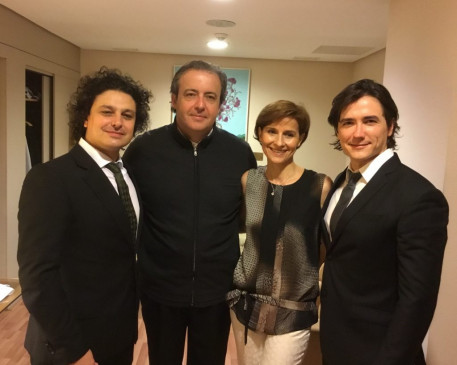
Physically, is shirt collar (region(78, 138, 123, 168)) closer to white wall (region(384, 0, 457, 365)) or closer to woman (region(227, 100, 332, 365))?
woman (region(227, 100, 332, 365))

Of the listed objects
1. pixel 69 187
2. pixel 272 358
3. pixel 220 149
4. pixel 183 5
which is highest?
pixel 183 5

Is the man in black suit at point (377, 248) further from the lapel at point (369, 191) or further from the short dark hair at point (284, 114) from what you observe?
the short dark hair at point (284, 114)

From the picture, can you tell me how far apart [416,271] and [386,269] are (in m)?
0.10

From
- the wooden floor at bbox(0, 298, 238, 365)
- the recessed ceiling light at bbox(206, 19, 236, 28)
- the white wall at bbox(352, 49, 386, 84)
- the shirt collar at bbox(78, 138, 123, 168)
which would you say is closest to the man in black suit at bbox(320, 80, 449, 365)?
the shirt collar at bbox(78, 138, 123, 168)

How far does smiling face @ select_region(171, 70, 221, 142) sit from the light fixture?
7.58 ft

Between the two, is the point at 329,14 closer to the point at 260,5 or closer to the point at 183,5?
the point at 260,5

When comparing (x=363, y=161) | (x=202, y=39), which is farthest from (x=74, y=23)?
(x=363, y=161)

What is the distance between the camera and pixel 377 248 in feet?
4.06

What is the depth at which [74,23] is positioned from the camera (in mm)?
3727

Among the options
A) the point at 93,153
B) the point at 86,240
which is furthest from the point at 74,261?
the point at 93,153

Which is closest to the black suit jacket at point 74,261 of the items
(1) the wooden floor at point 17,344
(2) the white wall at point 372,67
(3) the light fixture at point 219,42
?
(1) the wooden floor at point 17,344

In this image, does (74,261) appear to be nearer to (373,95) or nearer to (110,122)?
(110,122)

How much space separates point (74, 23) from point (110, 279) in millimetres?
3104

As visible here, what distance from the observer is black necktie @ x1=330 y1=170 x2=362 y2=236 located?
1358 mm
